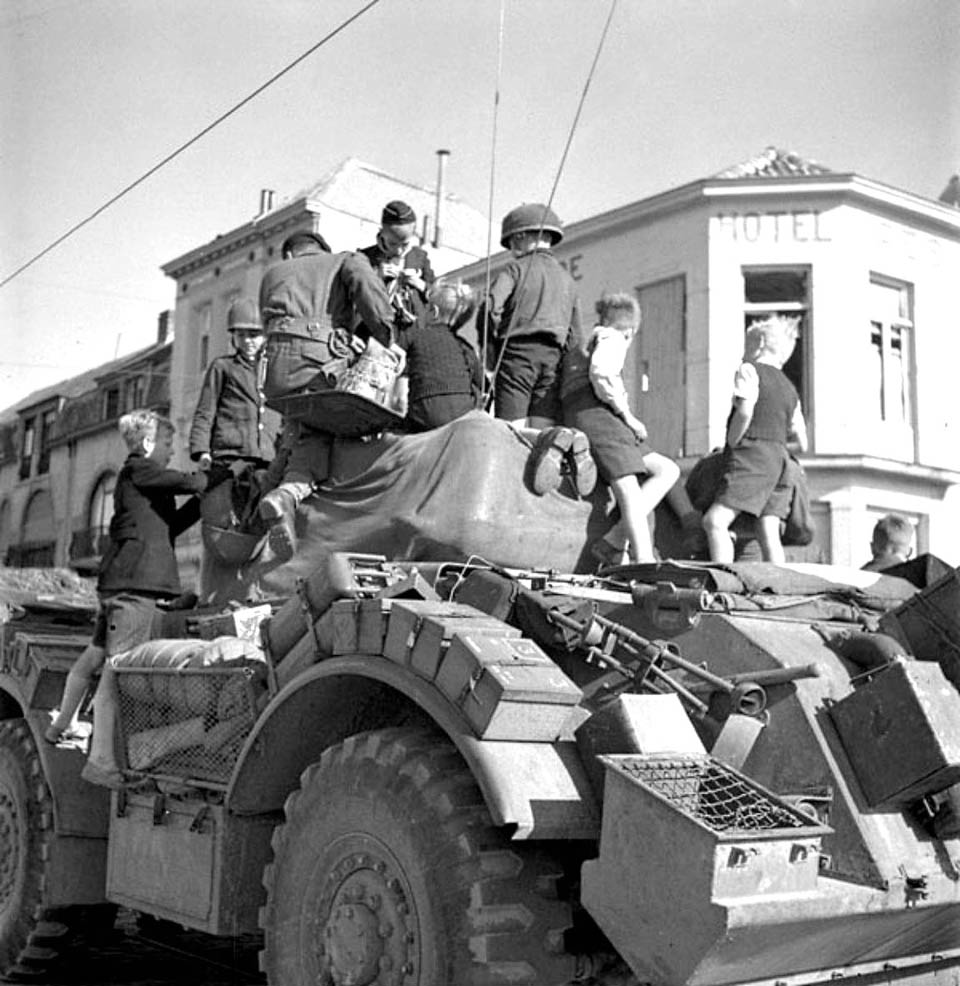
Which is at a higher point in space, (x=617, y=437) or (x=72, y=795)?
(x=617, y=437)

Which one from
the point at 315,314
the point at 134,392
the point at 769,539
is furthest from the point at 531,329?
the point at 134,392

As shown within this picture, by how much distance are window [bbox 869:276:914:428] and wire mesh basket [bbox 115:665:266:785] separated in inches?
586

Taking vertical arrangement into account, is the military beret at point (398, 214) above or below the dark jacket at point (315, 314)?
above

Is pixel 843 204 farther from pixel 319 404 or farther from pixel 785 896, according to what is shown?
pixel 785 896

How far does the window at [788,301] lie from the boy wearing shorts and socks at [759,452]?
12347 mm

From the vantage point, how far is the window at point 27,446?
3881 cm

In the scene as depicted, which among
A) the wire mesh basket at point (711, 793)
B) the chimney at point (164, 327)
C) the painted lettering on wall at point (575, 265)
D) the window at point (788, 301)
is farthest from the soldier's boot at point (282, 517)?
the chimney at point (164, 327)

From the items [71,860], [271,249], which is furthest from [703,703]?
[271,249]

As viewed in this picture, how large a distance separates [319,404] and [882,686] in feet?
9.83

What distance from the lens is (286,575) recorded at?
245 inches

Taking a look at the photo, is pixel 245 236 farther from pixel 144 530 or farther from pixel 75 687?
pixel 75 687

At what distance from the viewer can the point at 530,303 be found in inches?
267

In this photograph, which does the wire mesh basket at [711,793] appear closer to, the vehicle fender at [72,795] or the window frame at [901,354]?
the vehicle fender at [72,795]

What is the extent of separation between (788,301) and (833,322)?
861 millimetres
